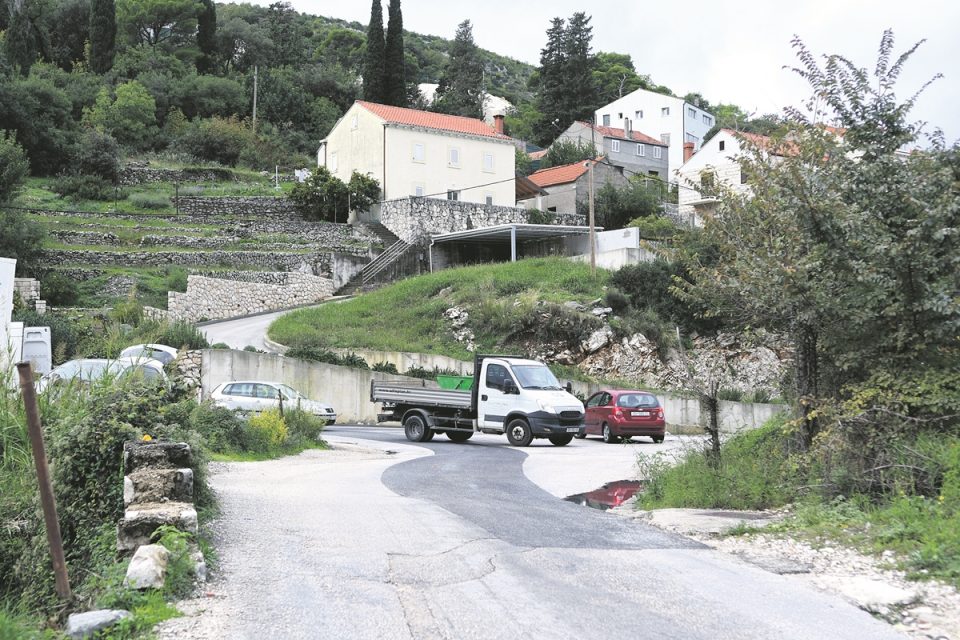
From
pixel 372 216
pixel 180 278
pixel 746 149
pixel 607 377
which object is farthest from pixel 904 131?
pixel 372 216

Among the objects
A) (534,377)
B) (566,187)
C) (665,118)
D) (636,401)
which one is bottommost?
(636,401)

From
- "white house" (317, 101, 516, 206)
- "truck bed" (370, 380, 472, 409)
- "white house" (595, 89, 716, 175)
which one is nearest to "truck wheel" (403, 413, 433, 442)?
"truck bed" (370, 380, 472, 409)

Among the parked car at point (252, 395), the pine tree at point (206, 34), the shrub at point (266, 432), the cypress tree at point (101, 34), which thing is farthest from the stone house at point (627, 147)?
the shrub at point (266, 432)

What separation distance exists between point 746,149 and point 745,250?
1930 mm

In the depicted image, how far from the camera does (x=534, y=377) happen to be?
909 inches

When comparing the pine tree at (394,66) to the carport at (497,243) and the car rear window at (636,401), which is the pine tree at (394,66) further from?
the car rear window at (636,401)

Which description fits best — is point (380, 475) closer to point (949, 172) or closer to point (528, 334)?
point (949, 172)

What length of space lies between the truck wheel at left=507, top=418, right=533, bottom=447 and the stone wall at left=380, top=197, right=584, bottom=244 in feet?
103

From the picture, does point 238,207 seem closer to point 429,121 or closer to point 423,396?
point 429,121

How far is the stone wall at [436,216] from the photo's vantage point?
54.0 meters

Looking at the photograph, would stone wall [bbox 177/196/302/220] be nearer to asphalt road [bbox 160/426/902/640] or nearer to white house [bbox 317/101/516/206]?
white house [bbox 317/101/516/206]

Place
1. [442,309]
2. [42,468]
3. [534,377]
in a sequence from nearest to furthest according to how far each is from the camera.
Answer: [42,468] < [534,377] < [442,309]

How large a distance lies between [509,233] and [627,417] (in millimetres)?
26938

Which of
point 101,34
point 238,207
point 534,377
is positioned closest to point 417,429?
point 534,377
